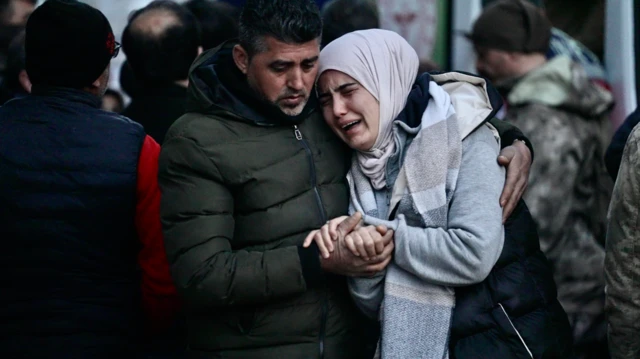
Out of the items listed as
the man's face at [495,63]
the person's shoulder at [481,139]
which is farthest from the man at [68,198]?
the man's face at [495,63]

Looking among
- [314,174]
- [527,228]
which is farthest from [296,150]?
[527,228]

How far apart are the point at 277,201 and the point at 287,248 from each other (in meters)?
0.15

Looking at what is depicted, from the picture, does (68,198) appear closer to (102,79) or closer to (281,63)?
(102,79)

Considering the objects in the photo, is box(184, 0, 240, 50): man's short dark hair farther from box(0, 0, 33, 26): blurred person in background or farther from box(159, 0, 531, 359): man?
box(0, 0, 33, 26): blurred person in background

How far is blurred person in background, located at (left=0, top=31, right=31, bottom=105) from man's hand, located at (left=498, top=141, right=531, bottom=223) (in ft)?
7.27

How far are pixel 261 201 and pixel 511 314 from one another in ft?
2.72

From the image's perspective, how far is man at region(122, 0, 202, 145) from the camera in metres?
3.84

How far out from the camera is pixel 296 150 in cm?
301

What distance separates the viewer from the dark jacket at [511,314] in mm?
2855

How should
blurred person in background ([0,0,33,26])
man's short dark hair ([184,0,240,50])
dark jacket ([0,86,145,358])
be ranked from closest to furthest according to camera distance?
dark jacket ([0,86,145,358])
man's short dark hair ([184,0,240,50])
blurred person in background ([0,0,33,26])

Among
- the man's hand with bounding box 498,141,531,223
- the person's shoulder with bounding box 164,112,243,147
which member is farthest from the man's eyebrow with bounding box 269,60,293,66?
the man's hand with bounding box 498,141,531,223

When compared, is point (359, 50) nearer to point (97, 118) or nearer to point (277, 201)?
point (277, 201)

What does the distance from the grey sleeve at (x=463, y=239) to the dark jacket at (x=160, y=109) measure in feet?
4.21

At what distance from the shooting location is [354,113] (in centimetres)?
304
